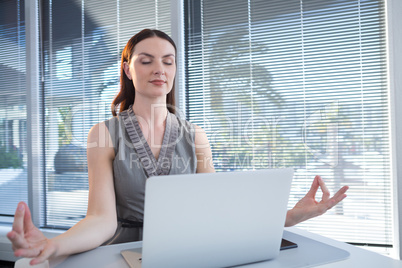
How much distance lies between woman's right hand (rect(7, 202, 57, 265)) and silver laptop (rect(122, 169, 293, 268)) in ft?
0.82

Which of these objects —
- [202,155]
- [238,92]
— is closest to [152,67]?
[202,155]

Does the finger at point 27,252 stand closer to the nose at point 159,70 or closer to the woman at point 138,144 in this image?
the woman at point 138,144

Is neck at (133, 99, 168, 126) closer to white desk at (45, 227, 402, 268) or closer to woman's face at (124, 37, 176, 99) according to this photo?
woman's face at (124, 37, 176, 99)

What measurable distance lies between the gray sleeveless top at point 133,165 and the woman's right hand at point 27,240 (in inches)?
23.8

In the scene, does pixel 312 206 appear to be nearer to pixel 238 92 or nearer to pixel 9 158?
pixel 238 92

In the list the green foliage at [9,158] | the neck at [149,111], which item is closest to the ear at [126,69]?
the neck at [149,111]

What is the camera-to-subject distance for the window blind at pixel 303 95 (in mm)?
2230

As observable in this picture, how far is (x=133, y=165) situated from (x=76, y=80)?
6.68 feet

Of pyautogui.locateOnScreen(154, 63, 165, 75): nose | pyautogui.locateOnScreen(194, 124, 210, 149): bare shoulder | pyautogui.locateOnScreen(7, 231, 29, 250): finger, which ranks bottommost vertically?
pyautogui.locateOnScreen(7, 231, 29, 250): finger

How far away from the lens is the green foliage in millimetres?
3232

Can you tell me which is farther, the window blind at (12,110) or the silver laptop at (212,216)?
the window blind at (12,110)

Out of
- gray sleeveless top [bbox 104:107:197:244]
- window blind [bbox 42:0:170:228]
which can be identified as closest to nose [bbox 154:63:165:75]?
gray sleeveless top [bbox 104:107:197:244]

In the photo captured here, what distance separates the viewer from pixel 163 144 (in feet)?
4.69

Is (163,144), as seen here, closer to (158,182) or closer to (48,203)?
(158,182)
